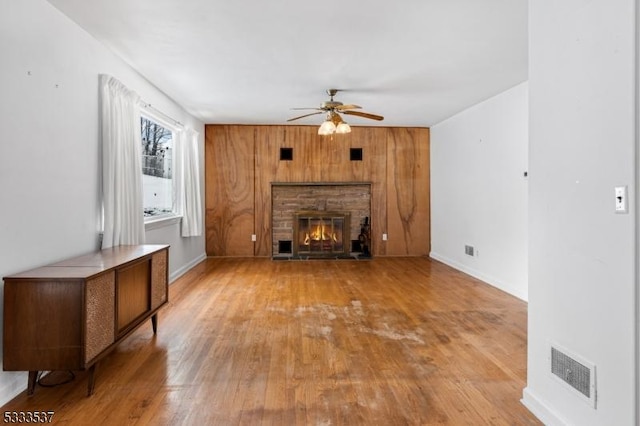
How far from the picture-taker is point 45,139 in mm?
2553

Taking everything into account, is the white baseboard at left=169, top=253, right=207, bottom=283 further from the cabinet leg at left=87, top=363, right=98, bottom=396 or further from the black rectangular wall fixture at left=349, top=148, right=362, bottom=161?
the black rectangular wall fixture at left=349, top=148, right=362, bottom=161

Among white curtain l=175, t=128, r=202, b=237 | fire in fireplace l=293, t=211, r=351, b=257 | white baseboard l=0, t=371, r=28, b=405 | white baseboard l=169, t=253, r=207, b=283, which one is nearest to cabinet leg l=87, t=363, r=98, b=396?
white baseboard l=0, t=371, r=28, b=405

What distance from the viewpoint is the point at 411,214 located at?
7.35 metres

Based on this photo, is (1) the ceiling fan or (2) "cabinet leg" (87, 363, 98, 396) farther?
(1) the ceiling fan

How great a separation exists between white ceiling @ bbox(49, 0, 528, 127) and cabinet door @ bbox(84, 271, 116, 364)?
194 cm

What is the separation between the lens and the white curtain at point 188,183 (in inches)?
223

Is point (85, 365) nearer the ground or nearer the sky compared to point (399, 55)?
nearer the ground


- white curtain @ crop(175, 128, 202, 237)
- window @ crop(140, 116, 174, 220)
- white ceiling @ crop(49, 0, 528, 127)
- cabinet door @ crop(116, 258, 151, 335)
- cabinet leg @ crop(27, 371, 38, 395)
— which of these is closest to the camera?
cabinet leg @ crop(27, 371, 38, 395)

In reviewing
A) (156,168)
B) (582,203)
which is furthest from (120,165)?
(582,203)

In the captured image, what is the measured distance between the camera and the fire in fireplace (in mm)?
7098

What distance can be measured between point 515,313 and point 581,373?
2.25m

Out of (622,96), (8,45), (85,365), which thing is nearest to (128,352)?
(85,365)

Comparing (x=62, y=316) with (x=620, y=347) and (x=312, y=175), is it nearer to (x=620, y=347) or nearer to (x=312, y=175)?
(x=620, y=347)

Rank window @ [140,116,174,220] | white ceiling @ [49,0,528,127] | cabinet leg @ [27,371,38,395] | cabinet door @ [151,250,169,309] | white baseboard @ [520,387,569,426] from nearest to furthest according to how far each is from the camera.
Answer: white baseboard @ [520,387,569,426] < cabinet leg @ [27,371,38,395] < white ceiling @ [49,0,528,127] < cabinet door @ [151,250,169,309] < window @ [140,116,174,220]
